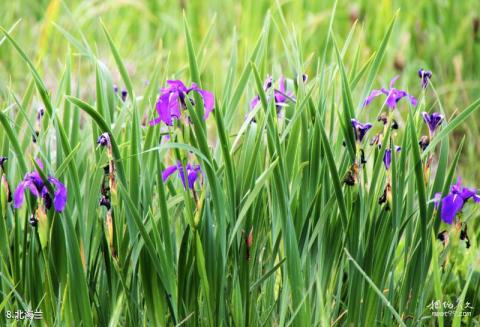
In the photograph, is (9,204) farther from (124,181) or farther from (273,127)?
(273,127)

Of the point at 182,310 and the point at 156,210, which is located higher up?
the point at 156,210

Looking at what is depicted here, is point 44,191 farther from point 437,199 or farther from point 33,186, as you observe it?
point 437,199

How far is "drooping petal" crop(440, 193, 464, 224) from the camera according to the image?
1.88 meters

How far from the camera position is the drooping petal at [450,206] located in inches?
74.1

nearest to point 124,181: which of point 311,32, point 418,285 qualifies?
point 418,285

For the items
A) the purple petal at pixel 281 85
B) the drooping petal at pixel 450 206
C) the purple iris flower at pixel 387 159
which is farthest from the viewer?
the purple petal at pixel 281 85

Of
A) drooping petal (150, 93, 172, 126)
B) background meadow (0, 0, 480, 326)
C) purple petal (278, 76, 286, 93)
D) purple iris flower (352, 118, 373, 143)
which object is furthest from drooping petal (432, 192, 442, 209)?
drooping petal (150, 93, 172, 126)

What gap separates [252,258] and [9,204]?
721mm

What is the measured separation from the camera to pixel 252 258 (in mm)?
1963


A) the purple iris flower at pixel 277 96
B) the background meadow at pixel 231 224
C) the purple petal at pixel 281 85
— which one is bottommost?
the background meadow at pixel 231 224

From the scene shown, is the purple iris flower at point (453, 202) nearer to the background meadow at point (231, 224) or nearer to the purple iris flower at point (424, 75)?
the background meadow at point (231, 224)

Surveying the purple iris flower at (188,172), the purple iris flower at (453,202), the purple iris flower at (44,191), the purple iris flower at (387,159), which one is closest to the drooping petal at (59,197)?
the purple iris flower at (44,191)

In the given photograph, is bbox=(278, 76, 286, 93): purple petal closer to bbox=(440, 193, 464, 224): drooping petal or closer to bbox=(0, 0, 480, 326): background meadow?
bbox=(0, 0, 480, 326): background meadow

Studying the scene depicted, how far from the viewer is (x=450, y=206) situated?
1.89 meters
